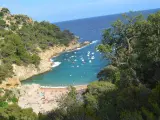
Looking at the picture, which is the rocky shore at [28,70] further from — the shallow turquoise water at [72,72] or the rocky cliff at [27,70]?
the shallow turquoise water at [72,72]

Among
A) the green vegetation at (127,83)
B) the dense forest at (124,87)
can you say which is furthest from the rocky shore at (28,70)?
the green vegetation at (127,83)

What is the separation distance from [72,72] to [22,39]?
21666 millimetres

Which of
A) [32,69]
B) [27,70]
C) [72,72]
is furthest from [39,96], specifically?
[32,69]

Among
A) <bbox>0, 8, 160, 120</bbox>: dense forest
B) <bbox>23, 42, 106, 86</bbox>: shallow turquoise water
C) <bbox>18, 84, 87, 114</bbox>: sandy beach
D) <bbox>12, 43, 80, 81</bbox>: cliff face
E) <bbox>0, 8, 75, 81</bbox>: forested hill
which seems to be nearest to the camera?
<bbox>0, 8, 160, 120</bbox>: dense forest

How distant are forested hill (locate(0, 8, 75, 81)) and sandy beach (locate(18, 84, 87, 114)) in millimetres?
9278

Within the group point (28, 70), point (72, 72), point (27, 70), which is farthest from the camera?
point (28, 70)

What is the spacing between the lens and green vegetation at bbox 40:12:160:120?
593 inches

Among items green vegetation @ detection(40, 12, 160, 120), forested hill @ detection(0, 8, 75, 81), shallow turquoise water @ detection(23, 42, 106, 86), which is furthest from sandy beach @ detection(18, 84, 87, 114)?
forested hill @ detection(0, 8, 75, 81)

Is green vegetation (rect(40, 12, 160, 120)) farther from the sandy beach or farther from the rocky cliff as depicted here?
the rocky cliff

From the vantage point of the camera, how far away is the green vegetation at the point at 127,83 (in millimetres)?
15055

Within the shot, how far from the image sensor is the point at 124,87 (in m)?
23.8

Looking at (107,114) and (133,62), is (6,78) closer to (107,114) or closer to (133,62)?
(133,62)

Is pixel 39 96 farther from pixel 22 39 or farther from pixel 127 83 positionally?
pixel 22 39

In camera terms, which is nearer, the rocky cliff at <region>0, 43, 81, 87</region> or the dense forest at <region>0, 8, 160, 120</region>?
the dense forest at <region>0, 8, 160, 120</region>
